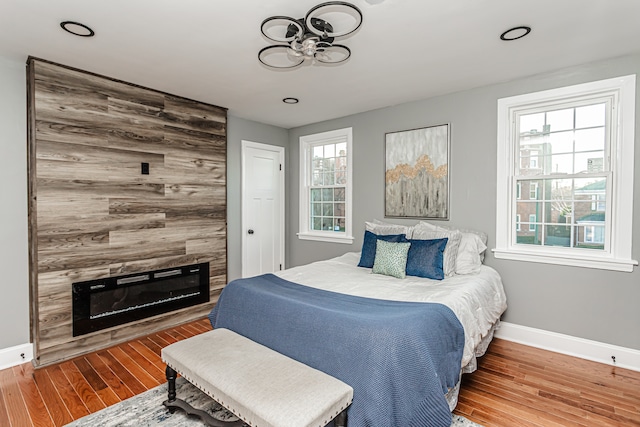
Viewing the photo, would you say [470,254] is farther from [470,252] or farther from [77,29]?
[77,29]

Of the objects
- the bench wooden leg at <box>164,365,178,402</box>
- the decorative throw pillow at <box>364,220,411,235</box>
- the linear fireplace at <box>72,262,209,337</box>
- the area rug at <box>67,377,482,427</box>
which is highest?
the decorative throw pillow at <box>364,220,411,235</box>

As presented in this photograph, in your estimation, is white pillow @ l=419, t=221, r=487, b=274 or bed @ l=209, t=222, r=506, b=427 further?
white pillow @ l=419, t=221, r=487, b=274

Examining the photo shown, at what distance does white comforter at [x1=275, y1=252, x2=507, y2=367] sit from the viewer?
2274 mm

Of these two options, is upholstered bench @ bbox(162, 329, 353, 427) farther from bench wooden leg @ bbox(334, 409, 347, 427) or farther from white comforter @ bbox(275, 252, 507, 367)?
white comforter @ bbox(275, 252, 507, 367)

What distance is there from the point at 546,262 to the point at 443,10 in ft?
7.94

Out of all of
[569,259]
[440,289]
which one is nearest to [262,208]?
[440,289]

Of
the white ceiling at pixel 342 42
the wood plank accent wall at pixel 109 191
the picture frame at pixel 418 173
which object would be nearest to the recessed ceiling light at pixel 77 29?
the white ceiling at pixel 342 42

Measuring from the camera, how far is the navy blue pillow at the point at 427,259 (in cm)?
290

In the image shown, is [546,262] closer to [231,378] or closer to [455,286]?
[455,286]

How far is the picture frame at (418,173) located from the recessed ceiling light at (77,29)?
306 centimetres

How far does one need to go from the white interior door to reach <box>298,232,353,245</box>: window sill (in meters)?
0.40

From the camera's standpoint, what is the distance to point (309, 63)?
278 centimetres

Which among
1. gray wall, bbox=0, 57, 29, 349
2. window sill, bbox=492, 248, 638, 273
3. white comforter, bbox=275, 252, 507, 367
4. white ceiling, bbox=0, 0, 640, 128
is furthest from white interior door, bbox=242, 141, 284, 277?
window sill, bbox=492, 248, 638, 273

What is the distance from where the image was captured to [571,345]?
2895 millimetres
